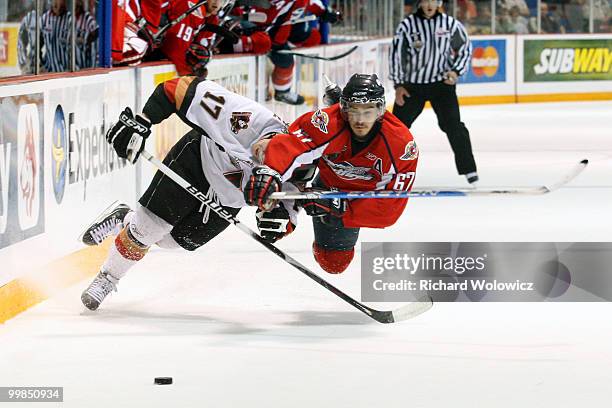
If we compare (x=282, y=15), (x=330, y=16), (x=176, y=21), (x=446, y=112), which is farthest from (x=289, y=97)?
(x=176, y=21)

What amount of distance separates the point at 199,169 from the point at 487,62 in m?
12.4

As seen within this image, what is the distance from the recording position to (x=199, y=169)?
463 centimetres

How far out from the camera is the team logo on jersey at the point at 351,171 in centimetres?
435

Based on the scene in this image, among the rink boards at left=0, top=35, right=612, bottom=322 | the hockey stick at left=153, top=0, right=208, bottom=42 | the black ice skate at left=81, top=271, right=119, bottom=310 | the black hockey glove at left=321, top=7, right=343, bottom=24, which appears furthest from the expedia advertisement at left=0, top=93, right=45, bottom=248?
the black hockey glove at left=321, top=7, right=343, bottom=24

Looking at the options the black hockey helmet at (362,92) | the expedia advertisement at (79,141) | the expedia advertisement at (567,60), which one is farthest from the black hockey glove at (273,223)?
the expedia advertisement at (567,60)

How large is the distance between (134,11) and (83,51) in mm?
781

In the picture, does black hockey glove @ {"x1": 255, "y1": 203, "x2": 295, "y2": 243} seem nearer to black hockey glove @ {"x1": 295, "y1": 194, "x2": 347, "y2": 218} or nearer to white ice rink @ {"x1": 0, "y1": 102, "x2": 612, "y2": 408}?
black hockey glove @ {"x1": 295, "y1": 194, "x2": 347, "y2": 218}

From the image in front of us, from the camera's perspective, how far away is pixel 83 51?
5.76 meters

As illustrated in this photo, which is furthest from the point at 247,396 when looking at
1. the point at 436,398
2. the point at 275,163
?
the point at 275,163

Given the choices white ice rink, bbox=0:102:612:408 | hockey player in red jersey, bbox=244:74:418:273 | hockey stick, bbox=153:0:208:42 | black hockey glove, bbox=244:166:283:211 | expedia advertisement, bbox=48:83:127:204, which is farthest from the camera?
hockey stick, bbox=153:0:208:42

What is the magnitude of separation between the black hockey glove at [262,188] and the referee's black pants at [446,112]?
395cm

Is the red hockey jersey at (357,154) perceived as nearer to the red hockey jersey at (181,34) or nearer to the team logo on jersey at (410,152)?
the team logo on jersey at (410,152)

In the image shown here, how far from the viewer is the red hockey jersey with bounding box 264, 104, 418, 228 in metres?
4.19

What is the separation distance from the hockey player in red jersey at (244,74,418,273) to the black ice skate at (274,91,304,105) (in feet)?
16.4
